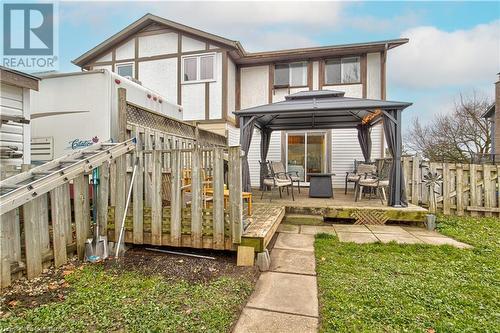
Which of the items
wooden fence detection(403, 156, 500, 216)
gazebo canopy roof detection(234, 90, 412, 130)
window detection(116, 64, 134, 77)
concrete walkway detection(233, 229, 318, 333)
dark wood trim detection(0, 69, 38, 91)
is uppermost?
window detection(116, 64, 134, 77)

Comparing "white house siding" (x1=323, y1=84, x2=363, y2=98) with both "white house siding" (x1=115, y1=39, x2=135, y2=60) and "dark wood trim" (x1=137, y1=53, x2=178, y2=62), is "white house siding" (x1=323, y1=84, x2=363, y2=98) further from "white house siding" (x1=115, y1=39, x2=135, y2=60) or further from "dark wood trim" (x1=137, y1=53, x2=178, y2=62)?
"white house siding" (x1=115, y1=39, x2=135, y2=60)

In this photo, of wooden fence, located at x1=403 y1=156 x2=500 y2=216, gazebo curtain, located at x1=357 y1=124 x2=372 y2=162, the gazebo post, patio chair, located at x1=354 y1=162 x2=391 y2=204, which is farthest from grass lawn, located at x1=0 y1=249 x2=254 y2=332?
gazebo curtain, located at x1=357 y1=124 x2=372 y2=162

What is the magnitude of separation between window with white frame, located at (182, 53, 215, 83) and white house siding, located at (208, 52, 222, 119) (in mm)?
187

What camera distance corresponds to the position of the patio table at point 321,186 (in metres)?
6.87

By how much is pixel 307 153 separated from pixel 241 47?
470cm

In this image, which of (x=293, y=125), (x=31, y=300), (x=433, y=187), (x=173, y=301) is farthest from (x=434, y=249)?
(x=293, y=125)

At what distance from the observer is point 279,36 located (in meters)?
14.9

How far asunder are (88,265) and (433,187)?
266 inches

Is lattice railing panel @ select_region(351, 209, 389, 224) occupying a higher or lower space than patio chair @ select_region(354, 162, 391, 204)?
lower

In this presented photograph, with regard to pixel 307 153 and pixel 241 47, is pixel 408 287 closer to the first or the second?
pixel 307 153

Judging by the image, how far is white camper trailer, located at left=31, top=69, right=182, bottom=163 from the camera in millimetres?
4098

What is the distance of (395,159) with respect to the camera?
5.40 m

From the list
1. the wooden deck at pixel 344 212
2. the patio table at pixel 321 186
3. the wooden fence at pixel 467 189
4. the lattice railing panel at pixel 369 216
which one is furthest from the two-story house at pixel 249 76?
the lattice railing panel at pixel 369 216

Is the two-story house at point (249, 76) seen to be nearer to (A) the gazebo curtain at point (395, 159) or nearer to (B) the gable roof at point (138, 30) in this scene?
(B) the gable roof at point (138, 30)
